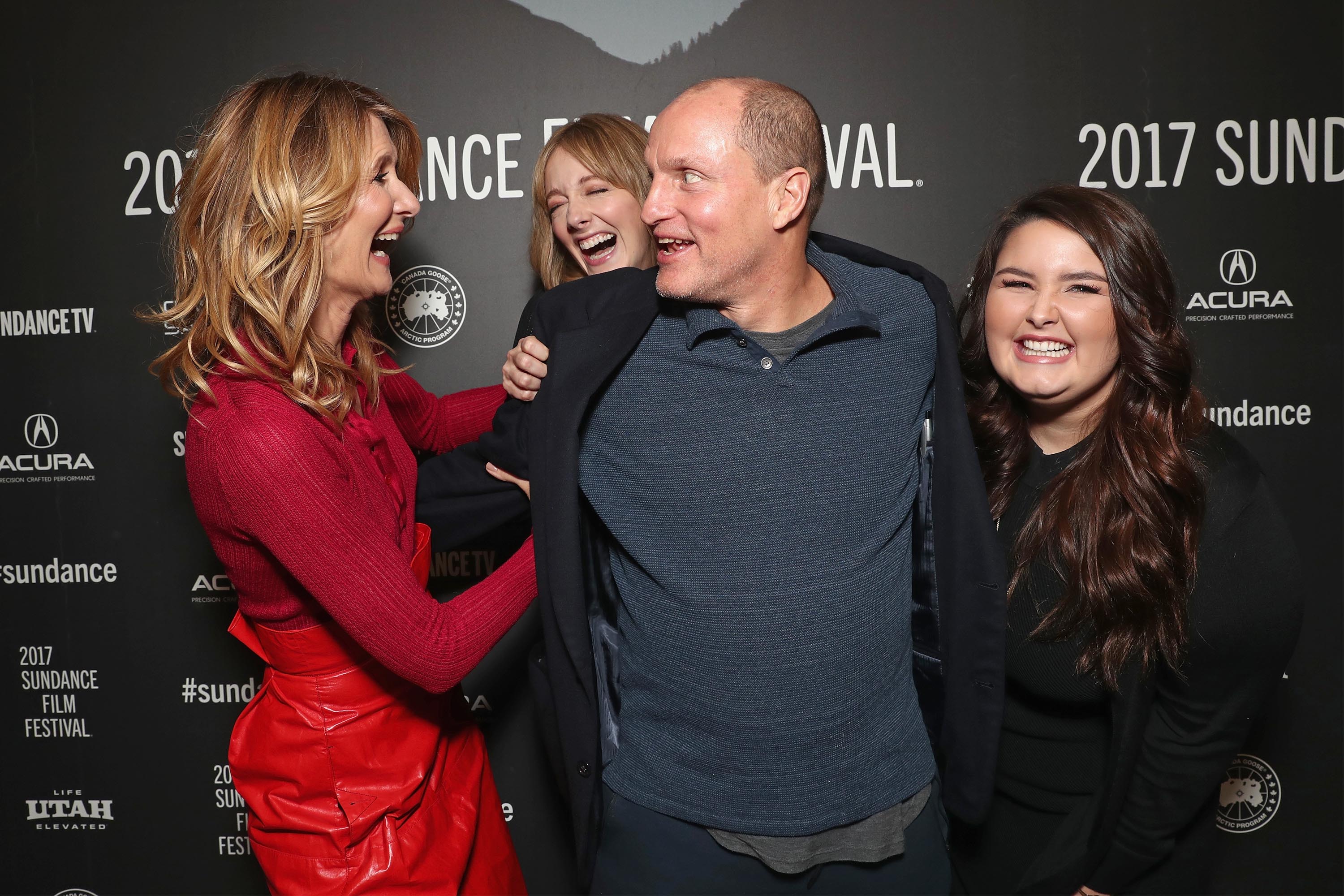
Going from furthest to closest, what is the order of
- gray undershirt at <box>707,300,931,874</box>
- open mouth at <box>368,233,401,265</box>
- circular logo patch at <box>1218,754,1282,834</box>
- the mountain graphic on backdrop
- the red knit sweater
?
circular logo patch at <box>1218,754,1282,834</box>, the mountain graphic on backdrop, open mouth at <box>368,233,401,265</box>, gray undershirt at <box>707,300,931,874</box>, the red knit sweater

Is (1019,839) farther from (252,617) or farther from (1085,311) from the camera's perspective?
(252,617)

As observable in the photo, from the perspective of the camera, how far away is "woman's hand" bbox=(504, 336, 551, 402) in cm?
139

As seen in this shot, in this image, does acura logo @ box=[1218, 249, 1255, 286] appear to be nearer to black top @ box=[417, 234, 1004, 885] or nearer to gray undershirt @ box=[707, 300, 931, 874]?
black top @ box=[417, 234, 1004, 885]

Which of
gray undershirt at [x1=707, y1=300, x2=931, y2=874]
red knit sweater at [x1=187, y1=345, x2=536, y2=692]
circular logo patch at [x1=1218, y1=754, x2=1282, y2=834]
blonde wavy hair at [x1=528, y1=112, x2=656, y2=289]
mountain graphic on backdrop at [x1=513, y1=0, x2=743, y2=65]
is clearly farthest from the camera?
circular logo patch at [x1=1218, y1=754, x2=1282, y2=834]

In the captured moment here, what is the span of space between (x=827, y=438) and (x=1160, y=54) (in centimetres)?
155

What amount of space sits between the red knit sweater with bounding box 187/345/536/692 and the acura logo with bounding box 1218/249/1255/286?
1.87 meters

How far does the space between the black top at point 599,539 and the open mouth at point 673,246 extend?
0.26ft

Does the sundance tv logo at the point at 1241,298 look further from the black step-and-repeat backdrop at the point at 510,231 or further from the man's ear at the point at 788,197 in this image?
the man's ear at the point at 788,197

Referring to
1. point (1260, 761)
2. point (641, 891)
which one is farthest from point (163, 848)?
point (1260, 761)

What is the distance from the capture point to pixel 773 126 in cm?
135

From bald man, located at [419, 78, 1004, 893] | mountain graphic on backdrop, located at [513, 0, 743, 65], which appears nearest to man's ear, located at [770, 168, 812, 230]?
bald man, located at [419, 78, 1004, 893]

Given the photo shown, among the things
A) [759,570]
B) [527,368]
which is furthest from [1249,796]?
[527,368]

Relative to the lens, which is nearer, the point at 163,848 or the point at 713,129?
the point at 713,129

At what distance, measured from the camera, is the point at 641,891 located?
1.34m
